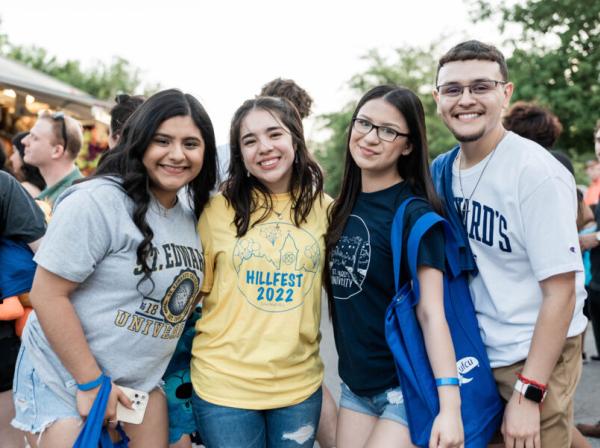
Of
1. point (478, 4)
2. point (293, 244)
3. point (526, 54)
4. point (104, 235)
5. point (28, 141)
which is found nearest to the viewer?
point (104, 235)

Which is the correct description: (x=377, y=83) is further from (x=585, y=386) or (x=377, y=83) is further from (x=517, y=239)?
(x=517, y=239)

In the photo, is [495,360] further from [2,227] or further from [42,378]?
[2,227]

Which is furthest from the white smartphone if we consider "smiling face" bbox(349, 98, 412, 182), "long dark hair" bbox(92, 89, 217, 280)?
"smiling face" bbox(349, 98, 412, 182)

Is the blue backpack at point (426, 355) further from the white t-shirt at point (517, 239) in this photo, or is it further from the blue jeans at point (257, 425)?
the blue jeans at point (257, 425)

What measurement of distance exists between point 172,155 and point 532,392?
1.66 metres

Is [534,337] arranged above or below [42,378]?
above

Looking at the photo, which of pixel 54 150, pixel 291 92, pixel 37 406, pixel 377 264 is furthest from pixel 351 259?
pixel 54 150

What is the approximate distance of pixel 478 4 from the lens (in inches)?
529

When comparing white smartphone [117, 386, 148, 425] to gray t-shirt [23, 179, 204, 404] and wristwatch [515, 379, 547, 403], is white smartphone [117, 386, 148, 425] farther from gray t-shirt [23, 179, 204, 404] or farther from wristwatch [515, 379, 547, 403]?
wristwatch [515, 379, 547, 403]

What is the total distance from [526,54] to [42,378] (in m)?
12.7

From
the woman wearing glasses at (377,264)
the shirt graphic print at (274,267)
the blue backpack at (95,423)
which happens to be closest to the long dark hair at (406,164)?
the woman wearing glasses at (377,264)

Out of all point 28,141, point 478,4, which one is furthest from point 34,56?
point 28,141

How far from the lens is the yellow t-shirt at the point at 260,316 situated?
2318 mm

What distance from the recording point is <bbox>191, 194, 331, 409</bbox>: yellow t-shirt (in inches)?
91.3
